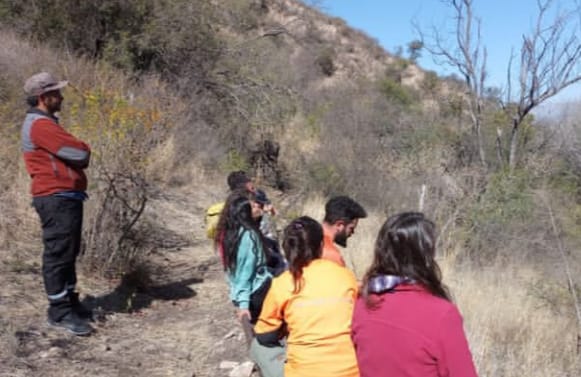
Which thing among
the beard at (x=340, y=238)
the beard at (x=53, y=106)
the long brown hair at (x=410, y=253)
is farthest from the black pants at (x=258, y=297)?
the beard at (x=53, y=106)

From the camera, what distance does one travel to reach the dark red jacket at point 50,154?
445 cm

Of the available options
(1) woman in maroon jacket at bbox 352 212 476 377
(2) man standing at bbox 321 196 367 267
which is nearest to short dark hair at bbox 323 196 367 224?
(2) man standing at bbox 321 196 367 267

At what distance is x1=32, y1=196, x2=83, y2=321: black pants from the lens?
4.56 metres

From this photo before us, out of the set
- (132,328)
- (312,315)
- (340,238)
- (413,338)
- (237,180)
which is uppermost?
(237,180)

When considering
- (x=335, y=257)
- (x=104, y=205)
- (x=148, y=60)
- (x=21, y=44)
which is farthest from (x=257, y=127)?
(x=335, y=257)

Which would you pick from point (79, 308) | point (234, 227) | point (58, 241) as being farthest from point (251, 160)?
point (234, 227)

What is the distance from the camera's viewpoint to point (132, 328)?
5254mm

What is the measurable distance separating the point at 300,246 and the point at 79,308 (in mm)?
2742

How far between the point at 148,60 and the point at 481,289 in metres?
10.1

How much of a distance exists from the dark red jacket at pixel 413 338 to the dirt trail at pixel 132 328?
2.55 metres

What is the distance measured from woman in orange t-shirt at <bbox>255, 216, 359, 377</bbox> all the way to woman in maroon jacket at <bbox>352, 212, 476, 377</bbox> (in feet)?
1.30

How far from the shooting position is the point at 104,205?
6125 millimetres

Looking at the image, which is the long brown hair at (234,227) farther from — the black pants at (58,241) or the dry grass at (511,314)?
the dry grass at (511,314)

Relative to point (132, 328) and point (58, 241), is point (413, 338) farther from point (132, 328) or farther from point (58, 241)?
point (132, 328)
